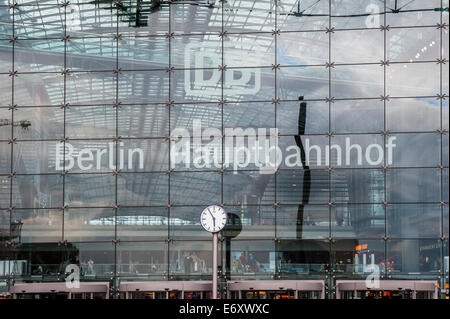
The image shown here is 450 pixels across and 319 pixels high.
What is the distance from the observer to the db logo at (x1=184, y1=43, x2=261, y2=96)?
20656 millimetres

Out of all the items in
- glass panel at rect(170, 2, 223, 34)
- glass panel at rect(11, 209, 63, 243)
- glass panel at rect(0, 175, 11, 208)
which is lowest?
glass panel at rect(11, 209, 63, 243)

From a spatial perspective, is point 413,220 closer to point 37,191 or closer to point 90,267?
point 90,267

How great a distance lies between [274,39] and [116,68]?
468cm

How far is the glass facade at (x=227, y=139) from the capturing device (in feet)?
65.6

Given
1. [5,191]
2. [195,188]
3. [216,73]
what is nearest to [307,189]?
[195,188]

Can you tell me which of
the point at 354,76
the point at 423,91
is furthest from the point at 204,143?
the point at 423,91

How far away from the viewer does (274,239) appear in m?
20.0

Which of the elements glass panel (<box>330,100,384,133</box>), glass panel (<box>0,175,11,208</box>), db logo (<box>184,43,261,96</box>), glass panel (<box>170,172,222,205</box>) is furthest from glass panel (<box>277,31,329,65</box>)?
glass panel (<box>0,175,11,208</box>)

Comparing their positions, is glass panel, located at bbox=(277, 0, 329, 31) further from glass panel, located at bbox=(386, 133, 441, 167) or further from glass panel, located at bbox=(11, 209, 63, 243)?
glass panel, located at bbox=(11, 209, 63, 243)

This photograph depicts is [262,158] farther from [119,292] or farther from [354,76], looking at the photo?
[119,292]

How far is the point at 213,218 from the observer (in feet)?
63.5

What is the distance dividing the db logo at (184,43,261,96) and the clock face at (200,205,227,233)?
11.3 feet

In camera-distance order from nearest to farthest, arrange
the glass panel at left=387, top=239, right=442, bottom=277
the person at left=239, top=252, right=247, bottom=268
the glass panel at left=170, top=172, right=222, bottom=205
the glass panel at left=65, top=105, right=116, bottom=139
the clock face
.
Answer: the clock face → the glass panel at left=387, top=239, right=442, bottom=277 → the person at left=239, top=252, right=247, bottom=268 → the glass panel at left=170, top=172, right=222, bottom=205 → the glass panel at left=65, top=105, right=116, bottom=139

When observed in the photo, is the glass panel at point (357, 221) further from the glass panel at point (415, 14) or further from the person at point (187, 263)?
the glass panel at point (415, 14)
